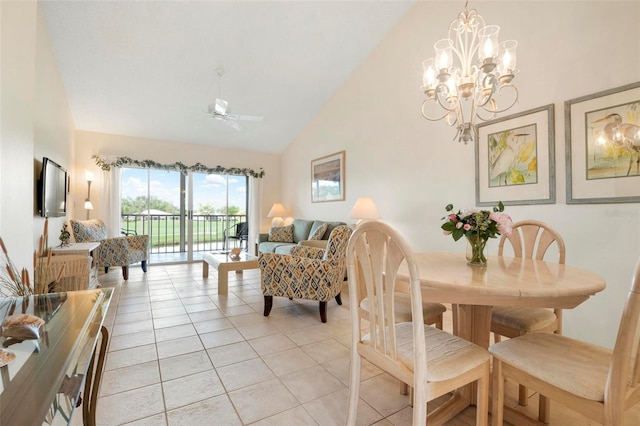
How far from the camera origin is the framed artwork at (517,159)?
2.47 m

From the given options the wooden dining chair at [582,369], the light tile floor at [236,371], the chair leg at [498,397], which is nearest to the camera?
the wooden dining chair at [582,369]

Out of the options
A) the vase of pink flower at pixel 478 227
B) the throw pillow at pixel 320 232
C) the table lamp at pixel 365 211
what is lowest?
the throw pillow at pixel 320 232

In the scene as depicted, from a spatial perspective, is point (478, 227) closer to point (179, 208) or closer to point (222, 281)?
point (222, 281)

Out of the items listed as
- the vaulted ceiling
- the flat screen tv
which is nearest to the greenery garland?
the vaulted ceiling

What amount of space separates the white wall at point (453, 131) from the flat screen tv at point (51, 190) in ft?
12.5

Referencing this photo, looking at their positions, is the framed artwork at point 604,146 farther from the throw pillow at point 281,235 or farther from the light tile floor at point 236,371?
the throw pillow at point 281,235

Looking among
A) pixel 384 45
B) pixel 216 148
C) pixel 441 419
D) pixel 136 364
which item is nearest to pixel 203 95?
pixel 216 148

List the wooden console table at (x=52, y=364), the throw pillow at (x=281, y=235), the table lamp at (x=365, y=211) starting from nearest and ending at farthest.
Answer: the wooden console table at (x=52, y=364), the table lamp at (x=365, y=211), the throw pillow at (x=281, y=235)

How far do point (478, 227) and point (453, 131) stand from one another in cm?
206

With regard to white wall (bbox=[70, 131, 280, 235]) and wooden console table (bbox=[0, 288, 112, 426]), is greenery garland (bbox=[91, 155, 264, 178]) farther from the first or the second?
wooden console table (bbox=[0, 288, 112, 426])

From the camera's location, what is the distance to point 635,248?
202 cm

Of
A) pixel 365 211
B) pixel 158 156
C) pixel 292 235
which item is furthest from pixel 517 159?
pixel 158 156

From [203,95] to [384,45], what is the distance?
2.89 meters

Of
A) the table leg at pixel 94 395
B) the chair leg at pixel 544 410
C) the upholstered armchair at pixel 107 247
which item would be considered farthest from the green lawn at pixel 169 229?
the chair leg at pixel 544 410
